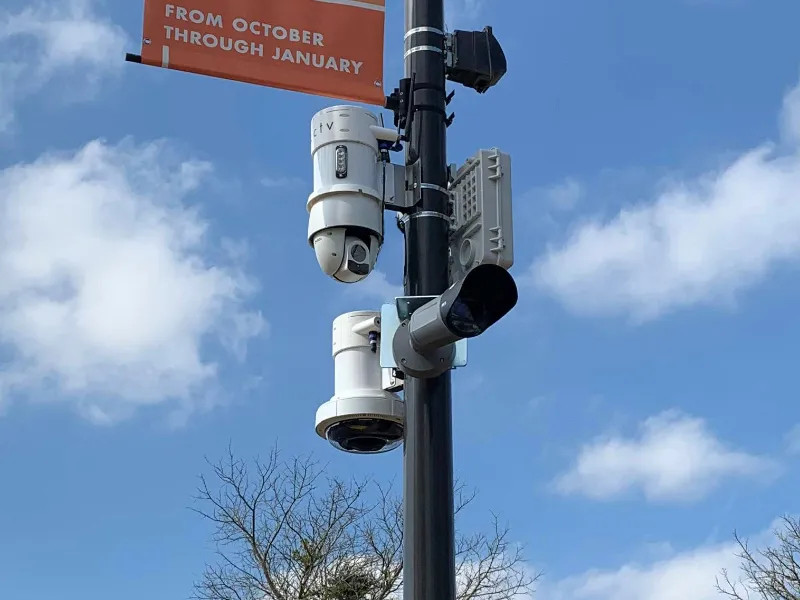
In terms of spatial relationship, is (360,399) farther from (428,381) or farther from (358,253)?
(358,253)

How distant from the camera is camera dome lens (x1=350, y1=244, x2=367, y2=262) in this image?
→ 17.4 feet

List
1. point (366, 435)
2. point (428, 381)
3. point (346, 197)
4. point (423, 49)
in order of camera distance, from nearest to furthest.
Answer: point (428, 381)
point (346, 197)
point (366, 435)
point (423, 49)

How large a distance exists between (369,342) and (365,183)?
752 millimetres

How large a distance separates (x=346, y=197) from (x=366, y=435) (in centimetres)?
113

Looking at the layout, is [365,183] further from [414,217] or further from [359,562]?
[359,562]

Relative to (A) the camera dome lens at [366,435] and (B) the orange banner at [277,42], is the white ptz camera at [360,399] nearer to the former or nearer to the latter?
(A) the camera dome lens at [366,435]

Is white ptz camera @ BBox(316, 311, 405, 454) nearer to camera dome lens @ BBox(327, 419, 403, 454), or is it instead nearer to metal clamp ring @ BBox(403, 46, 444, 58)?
camera dome lens @ BBox(327, 419, 403, 454)

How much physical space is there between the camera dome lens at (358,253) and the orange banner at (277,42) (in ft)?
2.87

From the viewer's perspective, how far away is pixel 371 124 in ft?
18.1

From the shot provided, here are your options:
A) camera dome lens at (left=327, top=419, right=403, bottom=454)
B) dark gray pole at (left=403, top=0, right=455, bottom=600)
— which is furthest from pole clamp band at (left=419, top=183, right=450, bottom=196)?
camera dome lens at (left=327, top=419, right=403, bottom=454)

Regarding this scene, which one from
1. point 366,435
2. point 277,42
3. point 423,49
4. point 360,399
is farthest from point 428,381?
point 277,42

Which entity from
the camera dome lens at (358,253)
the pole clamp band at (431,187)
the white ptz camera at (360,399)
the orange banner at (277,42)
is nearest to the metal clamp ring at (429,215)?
the pole clamp band at (431,187)

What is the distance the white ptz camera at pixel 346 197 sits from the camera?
17.3 ft

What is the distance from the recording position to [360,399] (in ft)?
17.4
